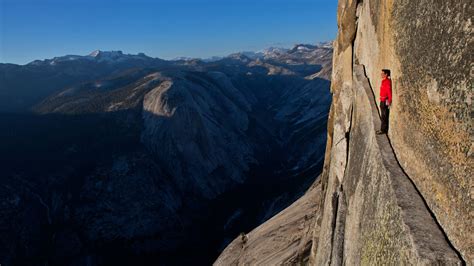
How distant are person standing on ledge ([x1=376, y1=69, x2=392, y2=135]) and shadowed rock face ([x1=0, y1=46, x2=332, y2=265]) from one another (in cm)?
6318

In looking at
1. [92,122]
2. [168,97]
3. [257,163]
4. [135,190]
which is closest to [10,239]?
[135,190]

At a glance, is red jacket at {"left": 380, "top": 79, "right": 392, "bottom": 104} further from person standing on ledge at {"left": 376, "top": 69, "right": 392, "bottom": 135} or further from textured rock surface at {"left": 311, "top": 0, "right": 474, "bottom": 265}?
textured rock surface at {"left": 311, "top": 0, "right": 474, "bottom": 265}

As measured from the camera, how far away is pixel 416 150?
10.3 meters

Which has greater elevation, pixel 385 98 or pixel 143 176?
pixel 385 98

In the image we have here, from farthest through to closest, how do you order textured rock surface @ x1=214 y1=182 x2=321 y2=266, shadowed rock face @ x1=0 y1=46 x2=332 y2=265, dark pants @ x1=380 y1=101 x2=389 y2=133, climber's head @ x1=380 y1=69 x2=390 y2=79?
shadowed rock face @ x1=0 y1=46 x2=332 y2=265 → textured rock surface @ x1=214 y1=182 x2=321 y2=266 → dark pants @ x1=380 y1=101 x2=389 y2=133 → climber's head @ x1=380 y1=69 x2=390 y2=79

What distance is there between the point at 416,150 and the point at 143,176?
8548 cm

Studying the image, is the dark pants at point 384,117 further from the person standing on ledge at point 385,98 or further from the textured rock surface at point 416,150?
the textured rock surface at point 416,150

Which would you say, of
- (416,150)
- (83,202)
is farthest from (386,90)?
(83,202)

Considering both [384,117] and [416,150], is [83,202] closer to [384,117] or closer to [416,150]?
[384,117]

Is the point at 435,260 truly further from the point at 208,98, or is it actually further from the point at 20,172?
the point at 208,98

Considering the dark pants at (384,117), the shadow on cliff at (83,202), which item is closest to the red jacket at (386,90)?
the dark pants at (384,117)

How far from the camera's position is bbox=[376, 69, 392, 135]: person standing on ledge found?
12320mm

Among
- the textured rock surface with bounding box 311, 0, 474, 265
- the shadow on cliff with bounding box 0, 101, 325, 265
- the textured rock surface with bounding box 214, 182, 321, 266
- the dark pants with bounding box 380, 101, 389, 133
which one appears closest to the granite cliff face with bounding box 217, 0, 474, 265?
the textured rock surface with bounding box 311, 0, 474, 265

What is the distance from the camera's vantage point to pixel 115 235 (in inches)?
3073
